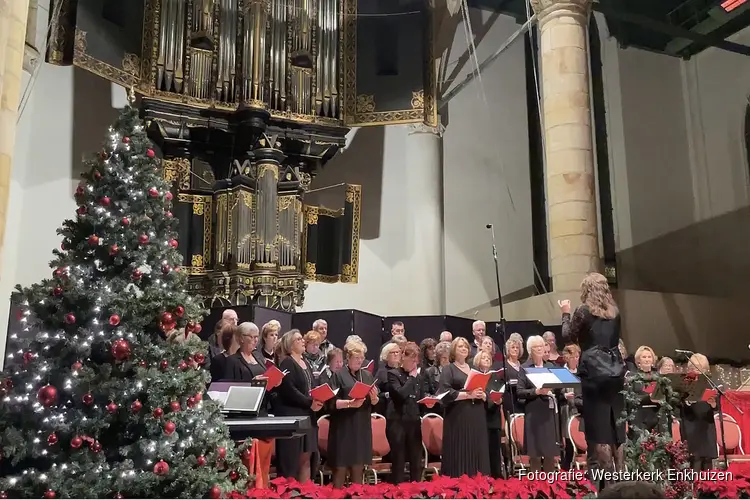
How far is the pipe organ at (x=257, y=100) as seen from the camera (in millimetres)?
11078

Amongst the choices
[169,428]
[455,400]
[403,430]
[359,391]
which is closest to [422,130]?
[403,430]

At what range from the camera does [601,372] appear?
5211 mm

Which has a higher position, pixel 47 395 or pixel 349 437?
pixel 47 395

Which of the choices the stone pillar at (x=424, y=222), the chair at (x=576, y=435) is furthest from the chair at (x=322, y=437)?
the stone pillar at (x=424, y=222)

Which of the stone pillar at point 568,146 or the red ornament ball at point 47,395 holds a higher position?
the stone pillar at point 568,146

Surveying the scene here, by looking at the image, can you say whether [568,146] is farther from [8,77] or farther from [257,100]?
[8,77]

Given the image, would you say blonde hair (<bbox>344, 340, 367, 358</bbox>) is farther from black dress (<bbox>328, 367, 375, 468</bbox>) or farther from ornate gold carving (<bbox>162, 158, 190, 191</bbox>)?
ornate gold carving (<bbox>162, 158, 190, 191</bbox>)

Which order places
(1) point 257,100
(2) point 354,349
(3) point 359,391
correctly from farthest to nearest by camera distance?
(1) point 257,100 < (2) point 354,349 < (3) point 359,391

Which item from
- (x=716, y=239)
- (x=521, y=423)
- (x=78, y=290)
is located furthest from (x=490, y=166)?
(x=78, y=290)

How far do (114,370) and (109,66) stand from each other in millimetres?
7690

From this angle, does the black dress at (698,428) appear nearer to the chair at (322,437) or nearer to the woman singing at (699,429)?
the woman singing at (699,429)

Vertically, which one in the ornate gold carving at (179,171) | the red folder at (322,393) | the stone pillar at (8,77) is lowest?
the red folder at (322,393)

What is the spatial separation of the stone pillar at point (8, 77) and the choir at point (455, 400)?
220cm

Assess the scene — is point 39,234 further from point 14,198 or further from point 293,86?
point 293,86
